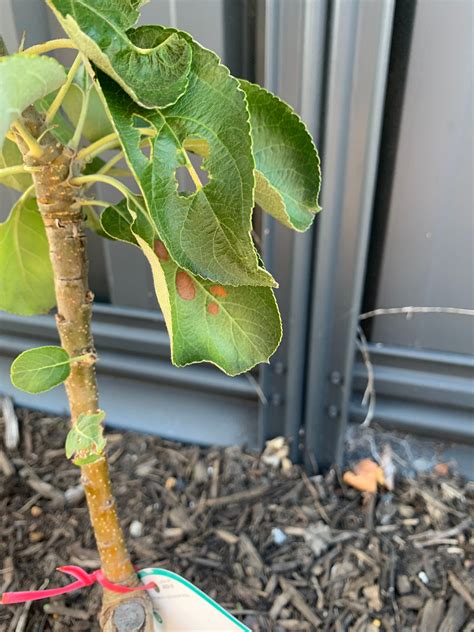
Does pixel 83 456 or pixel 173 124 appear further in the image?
pixel 83 456

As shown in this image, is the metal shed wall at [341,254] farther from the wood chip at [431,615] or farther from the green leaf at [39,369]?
the green leaf at [39,369]

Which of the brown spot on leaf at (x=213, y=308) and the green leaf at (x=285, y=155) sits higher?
the green leaf at (x=285, y=155)

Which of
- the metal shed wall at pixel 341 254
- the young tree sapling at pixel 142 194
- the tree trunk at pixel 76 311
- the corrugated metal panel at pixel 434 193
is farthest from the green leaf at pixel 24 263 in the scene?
the corrugated metal panel at pixel 434 193

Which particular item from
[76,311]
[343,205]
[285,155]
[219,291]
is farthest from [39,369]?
[343,205]

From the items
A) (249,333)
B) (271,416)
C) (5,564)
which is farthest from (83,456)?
(271,416)

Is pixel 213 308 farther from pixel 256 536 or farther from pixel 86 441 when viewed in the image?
pixel 256 536

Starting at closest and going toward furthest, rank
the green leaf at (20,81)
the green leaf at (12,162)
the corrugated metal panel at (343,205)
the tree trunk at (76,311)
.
Answer: 1. the green leaf at (20,81)
2. the tree trunk at (76,311)
3. the green leaf at (12,162)
4. the corrugated metal panel at (343,205)

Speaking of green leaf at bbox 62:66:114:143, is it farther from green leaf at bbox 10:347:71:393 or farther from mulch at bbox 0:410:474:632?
mulch at bbox 0:410:474:632

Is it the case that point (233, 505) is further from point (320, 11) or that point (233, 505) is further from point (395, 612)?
point (320, 11)
